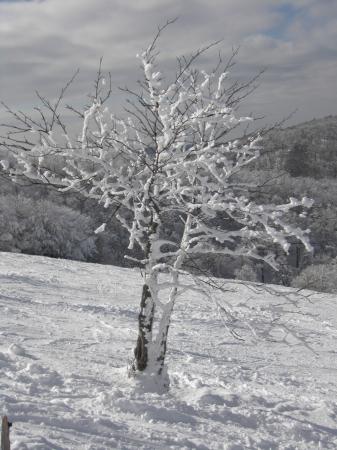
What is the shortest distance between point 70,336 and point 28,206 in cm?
3116

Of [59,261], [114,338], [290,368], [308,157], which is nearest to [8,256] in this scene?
[59,261]

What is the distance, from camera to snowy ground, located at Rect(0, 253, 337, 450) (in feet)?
19.0

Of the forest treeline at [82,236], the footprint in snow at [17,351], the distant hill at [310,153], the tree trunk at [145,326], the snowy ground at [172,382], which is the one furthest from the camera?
the distant hill at [310,153]

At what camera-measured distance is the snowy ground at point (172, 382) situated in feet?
19.0

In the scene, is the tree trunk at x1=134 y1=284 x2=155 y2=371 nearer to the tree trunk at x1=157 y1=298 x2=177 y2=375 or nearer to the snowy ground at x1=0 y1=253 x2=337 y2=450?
the tree trunk at x1=157 y1=298 x2=177 y2=375

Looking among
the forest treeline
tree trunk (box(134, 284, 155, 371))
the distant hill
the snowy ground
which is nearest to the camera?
the snowy ground

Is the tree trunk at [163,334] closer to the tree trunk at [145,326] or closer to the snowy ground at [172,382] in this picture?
the tree trunk at [145,326]

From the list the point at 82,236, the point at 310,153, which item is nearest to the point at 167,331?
the point at 82,236

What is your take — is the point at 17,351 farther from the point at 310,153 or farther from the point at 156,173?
the point at 310,153

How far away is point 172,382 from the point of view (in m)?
8.26

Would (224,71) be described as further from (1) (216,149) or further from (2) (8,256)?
(2) (8,256)

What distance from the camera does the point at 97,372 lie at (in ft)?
26.1

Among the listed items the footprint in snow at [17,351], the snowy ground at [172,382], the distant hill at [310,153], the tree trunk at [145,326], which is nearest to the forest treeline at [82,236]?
the snowy ground at [172,382]

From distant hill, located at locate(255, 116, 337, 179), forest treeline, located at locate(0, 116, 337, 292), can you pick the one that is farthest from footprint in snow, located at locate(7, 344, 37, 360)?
distant hill, located at locate(255, 116, 337, 179)
